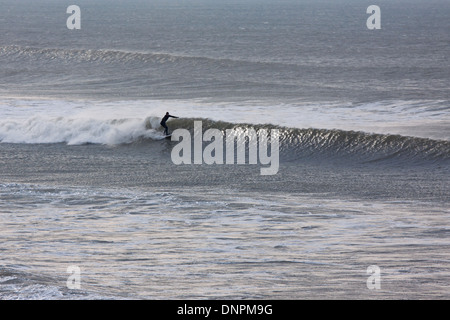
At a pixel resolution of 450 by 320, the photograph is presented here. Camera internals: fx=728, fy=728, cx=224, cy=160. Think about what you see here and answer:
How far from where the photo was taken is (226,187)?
1680 centimetres

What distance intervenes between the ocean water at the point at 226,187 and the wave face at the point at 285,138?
61 millimetres

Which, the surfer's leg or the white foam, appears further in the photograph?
the white foam

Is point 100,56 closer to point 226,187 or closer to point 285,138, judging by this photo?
point 285,138

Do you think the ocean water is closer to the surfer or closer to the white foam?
the white foam

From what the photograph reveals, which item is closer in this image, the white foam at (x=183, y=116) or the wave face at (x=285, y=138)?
the wave face at (x=285, y=138)

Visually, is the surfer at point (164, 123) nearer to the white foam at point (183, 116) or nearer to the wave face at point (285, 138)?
the wave face at point (285, 138)

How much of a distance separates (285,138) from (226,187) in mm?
6040

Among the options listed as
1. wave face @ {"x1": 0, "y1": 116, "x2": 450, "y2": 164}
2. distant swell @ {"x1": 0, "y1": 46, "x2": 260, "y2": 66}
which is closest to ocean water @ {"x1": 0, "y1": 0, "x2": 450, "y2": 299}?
wave face @ {"x1": 0, "y1": 116, "x2": 450, "y2": 164}

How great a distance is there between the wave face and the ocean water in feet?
0.20

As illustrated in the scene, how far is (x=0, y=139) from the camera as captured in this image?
23.4 m

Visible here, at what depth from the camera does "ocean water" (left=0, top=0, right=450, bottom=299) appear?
10.4 meters

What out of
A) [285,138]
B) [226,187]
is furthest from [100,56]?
[226,187]

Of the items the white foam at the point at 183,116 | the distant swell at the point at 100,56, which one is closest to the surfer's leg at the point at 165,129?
the white foam at the point at 183,116

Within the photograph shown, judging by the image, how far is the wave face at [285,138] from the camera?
20406 mm
